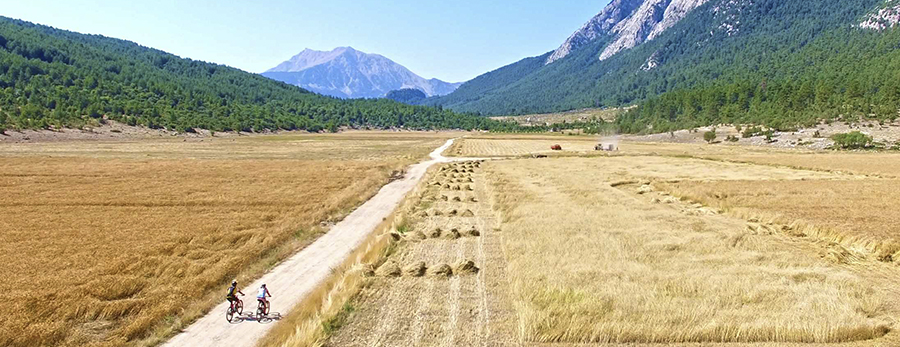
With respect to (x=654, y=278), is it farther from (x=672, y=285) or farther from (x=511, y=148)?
(x=511, y=148)

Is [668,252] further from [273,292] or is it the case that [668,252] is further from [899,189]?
[899,189]

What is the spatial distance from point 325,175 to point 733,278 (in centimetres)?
5126

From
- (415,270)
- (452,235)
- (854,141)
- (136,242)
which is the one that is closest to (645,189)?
(452,235)

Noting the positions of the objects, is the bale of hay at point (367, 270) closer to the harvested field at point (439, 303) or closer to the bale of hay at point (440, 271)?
the harvested field at point (439, 303)

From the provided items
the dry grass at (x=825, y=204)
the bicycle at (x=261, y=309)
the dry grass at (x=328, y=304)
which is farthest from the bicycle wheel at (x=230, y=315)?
the dry grass at (x=825, y=204)

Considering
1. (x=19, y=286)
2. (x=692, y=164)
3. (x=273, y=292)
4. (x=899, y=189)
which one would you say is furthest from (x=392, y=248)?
(x=692, y=164)

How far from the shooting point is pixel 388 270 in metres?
20.9

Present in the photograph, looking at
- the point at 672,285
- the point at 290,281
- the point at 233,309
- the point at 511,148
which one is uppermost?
the point at 672,285

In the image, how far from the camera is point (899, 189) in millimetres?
43719

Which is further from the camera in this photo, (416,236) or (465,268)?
(416,236)

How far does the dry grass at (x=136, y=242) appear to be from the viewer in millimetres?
16891

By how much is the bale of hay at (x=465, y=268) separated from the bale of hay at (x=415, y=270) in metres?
1.40

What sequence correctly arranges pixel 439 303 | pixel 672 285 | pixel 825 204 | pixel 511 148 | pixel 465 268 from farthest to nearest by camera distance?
pixel 511 148
pixel 825 204
pixel 465 268
pixel 672 285
pixel 439 303

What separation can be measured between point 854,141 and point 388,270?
126m
